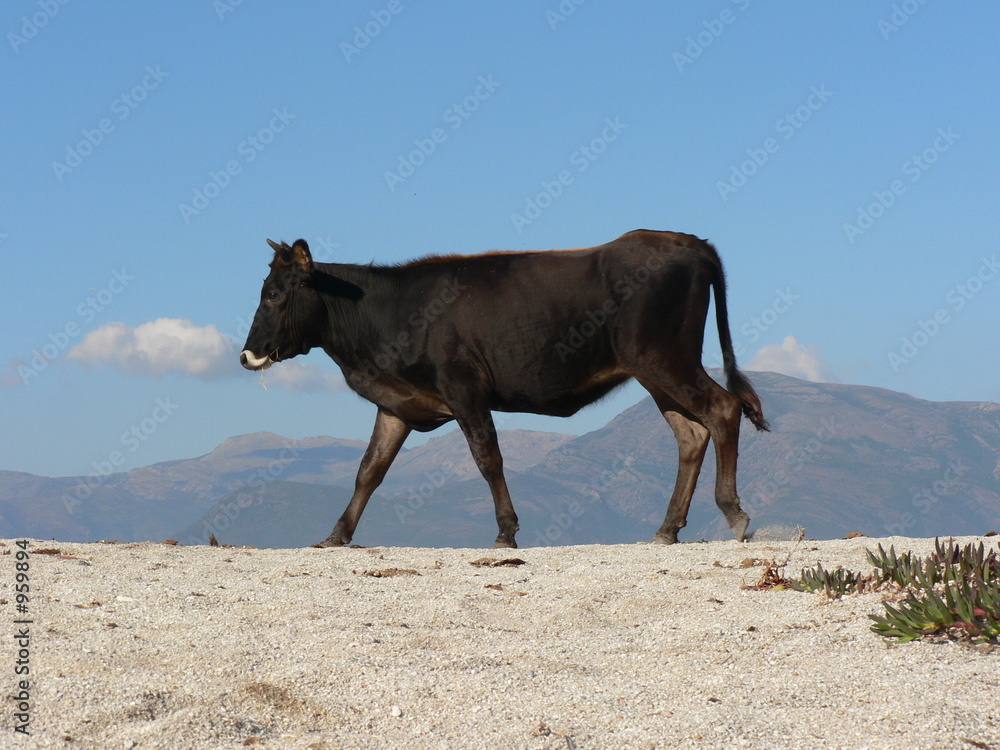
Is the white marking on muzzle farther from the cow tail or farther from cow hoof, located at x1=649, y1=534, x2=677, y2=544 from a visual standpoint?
the cow tail

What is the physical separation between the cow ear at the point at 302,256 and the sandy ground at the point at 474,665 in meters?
4.71

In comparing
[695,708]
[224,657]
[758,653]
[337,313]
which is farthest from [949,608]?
[337,313]

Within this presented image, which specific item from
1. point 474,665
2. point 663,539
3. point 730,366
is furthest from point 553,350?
point 474,665

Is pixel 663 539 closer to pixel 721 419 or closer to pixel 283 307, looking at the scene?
pixel 721 419

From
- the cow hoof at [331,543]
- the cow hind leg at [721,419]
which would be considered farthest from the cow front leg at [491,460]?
the cow hoof at [331,543]

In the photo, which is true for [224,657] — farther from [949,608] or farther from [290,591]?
[949,608]

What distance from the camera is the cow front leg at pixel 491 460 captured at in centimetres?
1062

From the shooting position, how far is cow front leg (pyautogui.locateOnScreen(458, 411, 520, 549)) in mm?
10617

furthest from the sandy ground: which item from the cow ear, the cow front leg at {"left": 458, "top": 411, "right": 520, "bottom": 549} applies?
the cow ear

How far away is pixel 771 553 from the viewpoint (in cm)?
859

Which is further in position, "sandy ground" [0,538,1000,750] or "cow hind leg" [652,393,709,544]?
"cow hind leg" [652,393,709,544]

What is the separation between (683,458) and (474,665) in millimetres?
5978

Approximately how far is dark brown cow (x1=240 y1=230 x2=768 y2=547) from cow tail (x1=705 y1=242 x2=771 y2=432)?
0.05 ft

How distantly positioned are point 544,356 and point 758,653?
18.0ft
